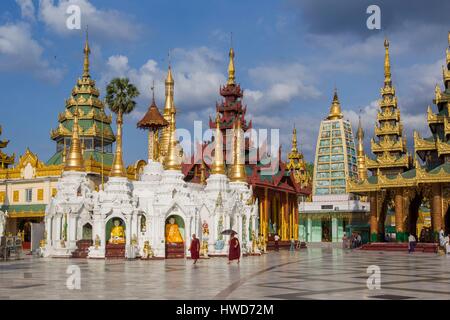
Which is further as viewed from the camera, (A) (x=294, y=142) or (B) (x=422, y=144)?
(A) (x=294, y=142)

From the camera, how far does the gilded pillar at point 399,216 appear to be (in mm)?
48062

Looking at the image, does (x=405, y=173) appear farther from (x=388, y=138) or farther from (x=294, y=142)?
(x=294, y=142)

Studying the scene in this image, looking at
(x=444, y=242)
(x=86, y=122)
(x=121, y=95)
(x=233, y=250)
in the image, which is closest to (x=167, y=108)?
(x=121, y=95)

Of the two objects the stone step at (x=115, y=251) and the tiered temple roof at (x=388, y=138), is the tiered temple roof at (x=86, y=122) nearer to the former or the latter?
the tiered temple roof at (x=388, y=138)

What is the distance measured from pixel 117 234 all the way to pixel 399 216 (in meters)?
24.4

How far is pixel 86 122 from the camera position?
6209 centimetres

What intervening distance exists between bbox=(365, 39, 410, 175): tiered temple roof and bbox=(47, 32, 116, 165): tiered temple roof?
24.5 meters

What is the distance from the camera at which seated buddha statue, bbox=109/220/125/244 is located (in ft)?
108

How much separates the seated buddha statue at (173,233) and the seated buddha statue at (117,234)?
236cm

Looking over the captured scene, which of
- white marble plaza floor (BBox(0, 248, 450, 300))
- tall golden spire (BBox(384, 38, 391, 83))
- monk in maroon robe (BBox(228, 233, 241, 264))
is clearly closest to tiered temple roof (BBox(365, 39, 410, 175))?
tall golden spire (BBox(384, 38, 391, 83))

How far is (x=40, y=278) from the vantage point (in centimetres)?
1944
